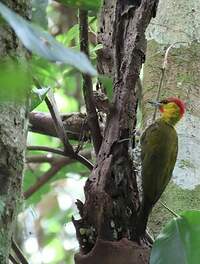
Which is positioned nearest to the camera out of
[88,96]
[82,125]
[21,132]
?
[21,132]

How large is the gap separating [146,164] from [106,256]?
0.42 meters

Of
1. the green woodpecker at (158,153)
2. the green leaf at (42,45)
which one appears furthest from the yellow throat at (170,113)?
the green leaf at (42,45)

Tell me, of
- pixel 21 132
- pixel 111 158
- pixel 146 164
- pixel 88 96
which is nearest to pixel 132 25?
pixel 88 96

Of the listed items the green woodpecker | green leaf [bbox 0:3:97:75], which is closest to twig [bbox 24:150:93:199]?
the green woodpecker

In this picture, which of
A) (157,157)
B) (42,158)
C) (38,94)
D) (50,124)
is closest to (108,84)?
(38,94)

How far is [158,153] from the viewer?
Result: 1945 mm

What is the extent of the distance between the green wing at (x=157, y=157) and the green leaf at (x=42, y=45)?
44.1 inches

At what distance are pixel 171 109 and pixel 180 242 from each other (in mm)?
552

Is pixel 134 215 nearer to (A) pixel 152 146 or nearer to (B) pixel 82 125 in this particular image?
(A) pixel 152 146

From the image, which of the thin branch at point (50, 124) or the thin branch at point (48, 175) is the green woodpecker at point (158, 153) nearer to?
the thin branch at point (50, 124)

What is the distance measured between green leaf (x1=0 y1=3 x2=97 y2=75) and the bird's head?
134 cm

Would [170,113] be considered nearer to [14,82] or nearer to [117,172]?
[117,172]

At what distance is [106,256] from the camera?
1569 millimetres

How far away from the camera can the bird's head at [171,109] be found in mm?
2006
